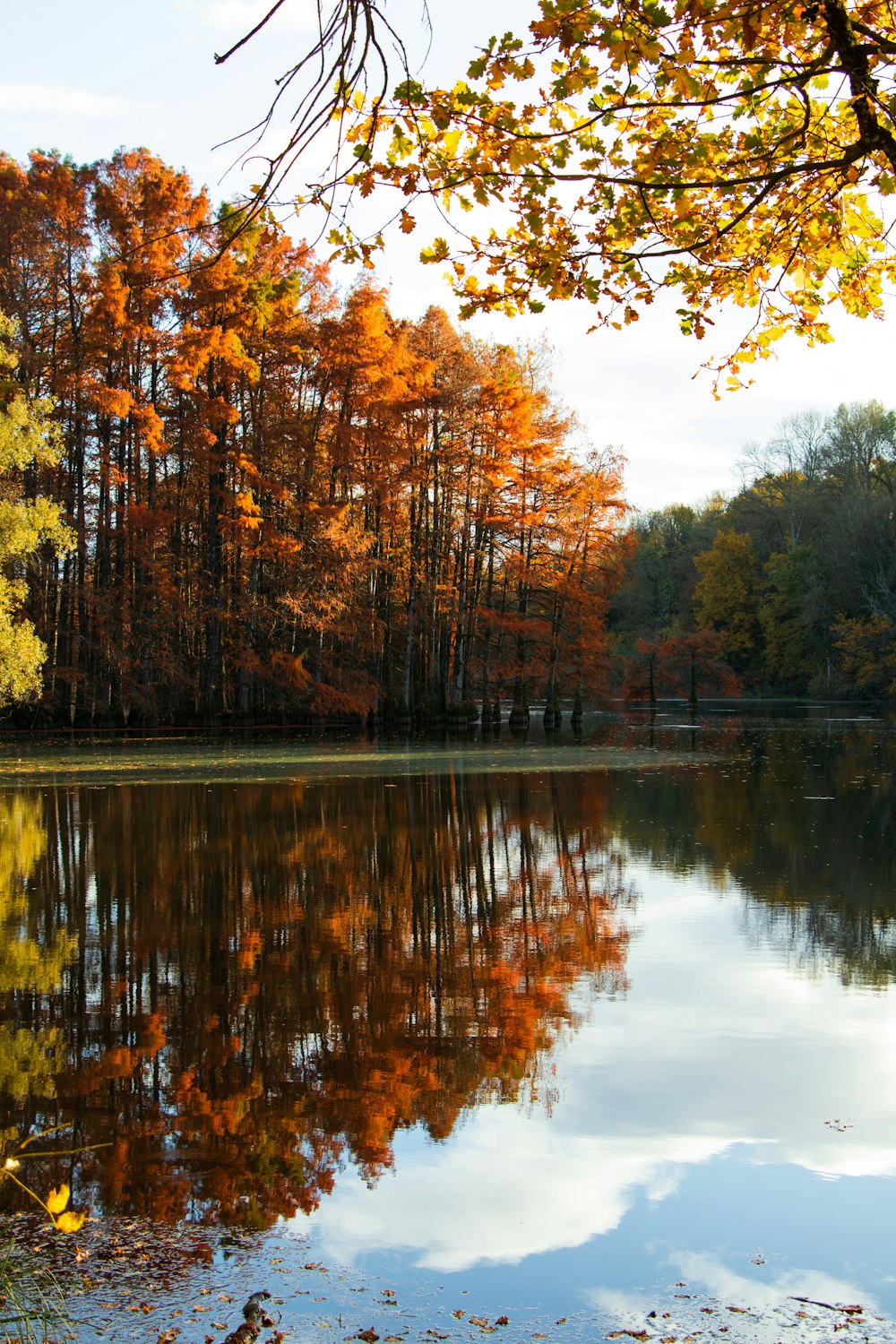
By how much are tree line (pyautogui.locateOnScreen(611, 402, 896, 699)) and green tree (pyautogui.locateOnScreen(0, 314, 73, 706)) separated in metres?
32.6

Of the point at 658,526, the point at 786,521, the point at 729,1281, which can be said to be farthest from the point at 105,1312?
the point at 658,526

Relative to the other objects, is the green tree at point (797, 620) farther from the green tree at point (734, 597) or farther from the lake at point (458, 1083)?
the lake at point (458, 1083)

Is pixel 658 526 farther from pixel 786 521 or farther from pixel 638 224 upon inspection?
pixel 638 224

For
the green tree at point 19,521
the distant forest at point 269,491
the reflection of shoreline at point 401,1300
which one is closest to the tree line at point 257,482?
the distant forest at point 269,491

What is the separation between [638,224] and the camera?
6281 millimetres

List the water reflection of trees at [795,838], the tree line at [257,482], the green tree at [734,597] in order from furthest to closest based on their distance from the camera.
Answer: the green tree at [734,597]
the tree line at [257,482]
the water reflection of trees at [795,838]

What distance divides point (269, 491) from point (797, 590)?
132 feet

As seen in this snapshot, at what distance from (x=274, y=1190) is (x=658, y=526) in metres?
95.2

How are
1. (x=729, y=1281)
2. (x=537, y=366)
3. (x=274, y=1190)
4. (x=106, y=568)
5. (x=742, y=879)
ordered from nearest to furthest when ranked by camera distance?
(x=729, y=1281) → (x=274, y=1190) → (x=742, y=879) → (x=106, y=568) → (x=537, y=366)

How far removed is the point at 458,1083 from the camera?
5348 mm

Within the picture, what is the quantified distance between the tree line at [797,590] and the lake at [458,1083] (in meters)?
45.0

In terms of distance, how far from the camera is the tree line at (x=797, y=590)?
5641 cm

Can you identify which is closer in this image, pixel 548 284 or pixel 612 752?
pixel 548 284

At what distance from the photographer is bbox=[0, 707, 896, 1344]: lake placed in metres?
3.66
